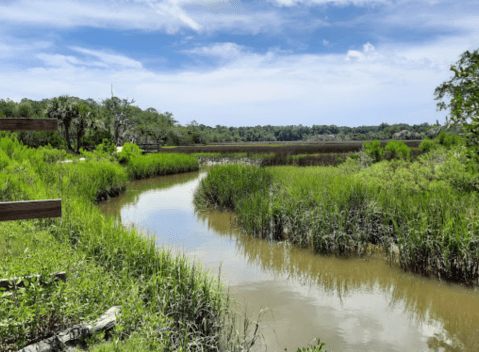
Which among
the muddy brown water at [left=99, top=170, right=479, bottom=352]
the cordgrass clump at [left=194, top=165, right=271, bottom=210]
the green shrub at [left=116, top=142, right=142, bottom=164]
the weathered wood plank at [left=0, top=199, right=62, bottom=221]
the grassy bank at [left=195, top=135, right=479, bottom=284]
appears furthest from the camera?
the green shrub at [left=116, top=142, right=142, bottom=164]

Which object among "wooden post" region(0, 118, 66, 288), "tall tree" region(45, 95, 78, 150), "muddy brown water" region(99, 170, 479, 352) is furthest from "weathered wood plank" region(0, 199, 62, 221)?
"tall tree" region(45, 95, 78, 150)

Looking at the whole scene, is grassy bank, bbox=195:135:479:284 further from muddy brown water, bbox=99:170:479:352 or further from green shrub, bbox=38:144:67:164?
green shrub, bbox=38:144:67:164

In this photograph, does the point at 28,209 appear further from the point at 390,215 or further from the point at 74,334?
the point at 390,215

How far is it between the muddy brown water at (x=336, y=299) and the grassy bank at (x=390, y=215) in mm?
312

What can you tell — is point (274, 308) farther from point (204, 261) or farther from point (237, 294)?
point (204, 261)

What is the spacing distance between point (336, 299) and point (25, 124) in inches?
175

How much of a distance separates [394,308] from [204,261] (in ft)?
10.6

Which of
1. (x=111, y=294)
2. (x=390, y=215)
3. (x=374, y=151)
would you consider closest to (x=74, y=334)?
(x=111, y=294)

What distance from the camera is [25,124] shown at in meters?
3.46

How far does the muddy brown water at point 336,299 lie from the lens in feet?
12.5

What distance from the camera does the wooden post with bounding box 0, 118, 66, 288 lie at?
3.07 metres

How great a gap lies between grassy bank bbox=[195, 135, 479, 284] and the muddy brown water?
312 mm


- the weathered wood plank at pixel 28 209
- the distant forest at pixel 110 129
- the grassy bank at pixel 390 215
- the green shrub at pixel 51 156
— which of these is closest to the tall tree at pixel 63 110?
the distant forest at pixel 110 129

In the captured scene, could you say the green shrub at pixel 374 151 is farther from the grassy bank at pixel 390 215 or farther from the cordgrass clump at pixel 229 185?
the cordgrass clump at pixel 229 185
